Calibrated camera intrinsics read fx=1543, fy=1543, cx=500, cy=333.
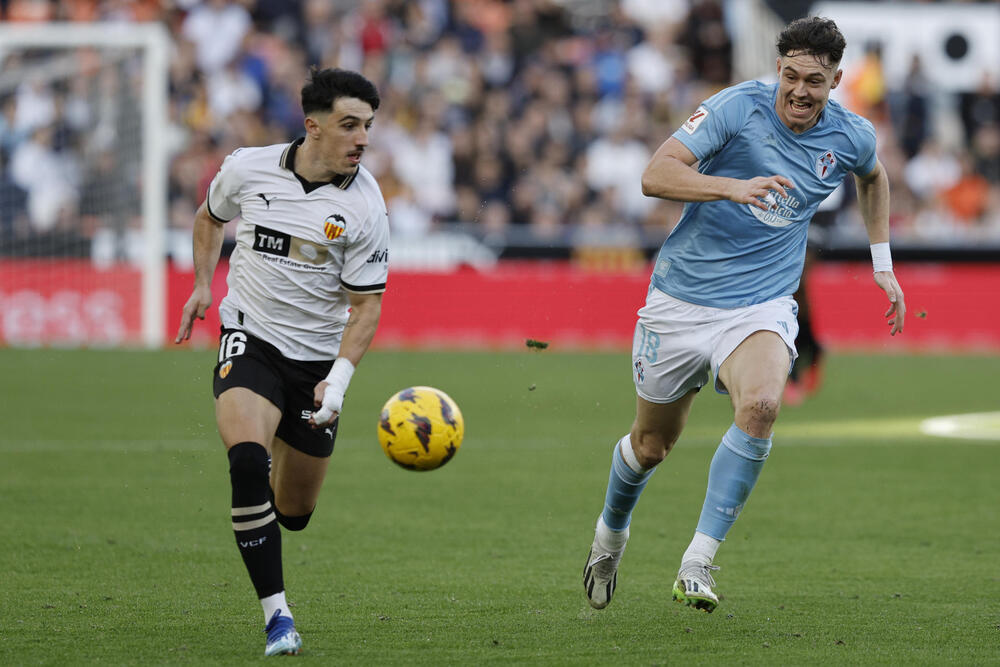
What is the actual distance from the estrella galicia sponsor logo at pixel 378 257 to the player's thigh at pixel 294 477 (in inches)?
39.7

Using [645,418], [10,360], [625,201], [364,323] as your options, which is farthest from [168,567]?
[625,201]

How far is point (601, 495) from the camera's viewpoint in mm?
10367

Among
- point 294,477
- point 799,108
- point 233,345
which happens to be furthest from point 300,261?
point 799,108

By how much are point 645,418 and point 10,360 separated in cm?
1329

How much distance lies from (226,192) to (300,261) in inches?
18.8

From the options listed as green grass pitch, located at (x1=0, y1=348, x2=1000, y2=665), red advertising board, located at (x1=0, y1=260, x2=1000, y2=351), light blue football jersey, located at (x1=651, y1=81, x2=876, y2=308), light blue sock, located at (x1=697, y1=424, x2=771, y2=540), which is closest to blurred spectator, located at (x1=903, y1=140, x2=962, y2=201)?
red advertising board, located at (x1=0, y1=260, x2=1000, y2=351)

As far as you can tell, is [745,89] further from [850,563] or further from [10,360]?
[10,360]

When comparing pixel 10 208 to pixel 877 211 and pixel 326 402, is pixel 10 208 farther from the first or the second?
pixel 877 211

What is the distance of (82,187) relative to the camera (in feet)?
66.3

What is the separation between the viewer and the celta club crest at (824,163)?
6.81 m

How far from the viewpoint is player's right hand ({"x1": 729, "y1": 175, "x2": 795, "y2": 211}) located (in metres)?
6.09

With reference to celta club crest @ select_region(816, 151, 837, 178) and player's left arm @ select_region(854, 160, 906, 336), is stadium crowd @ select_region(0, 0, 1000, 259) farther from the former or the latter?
celta club crest @ select_region(816, 151, 837, 178)

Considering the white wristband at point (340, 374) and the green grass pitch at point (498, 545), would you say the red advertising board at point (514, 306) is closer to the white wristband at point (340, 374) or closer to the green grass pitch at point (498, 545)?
the green grass pitch at point (498, 545)

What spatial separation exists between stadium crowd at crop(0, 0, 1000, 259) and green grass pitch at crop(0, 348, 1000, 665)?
5.70 metres
